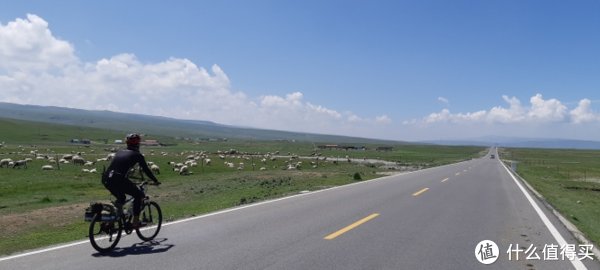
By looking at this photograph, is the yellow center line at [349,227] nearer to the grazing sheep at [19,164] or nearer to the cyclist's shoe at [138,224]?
the cyclist's shoe at [138,224]

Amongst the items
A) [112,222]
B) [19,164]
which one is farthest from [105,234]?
[19,164]

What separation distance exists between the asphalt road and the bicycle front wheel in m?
0.22

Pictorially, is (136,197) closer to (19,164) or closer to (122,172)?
(122,172)

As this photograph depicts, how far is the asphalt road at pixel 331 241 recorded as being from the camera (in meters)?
7.47

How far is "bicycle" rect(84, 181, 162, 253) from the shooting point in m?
8.34

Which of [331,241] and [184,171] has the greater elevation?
[331,241]

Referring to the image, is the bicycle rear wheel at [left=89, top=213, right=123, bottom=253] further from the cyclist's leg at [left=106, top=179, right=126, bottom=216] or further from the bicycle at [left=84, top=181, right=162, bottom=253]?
the cyclist's leg at [left=106, top=179, right=126, bottom=216]

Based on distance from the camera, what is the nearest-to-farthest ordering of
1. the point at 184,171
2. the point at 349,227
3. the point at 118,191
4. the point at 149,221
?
the point at 118,191 → the point at 149,221 → the point at 349,227 → the point at 184,171

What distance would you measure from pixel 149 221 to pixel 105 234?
0.98 metres

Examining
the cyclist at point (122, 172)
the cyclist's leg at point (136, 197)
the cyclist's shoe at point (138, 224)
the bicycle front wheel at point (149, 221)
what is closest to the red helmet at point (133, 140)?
the cyclist at point (122, 172)

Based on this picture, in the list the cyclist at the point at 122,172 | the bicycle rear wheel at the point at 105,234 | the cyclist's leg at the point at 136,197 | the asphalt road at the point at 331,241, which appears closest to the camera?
the asphalt road at the point at 331,241

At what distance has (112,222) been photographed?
852 centimetres

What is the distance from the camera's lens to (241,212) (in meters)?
13.3

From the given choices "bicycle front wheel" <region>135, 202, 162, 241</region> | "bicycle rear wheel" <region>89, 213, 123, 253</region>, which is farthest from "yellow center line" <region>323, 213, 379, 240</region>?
"bicycle rear wheel" <region>89, 213, 123, 253</region>
